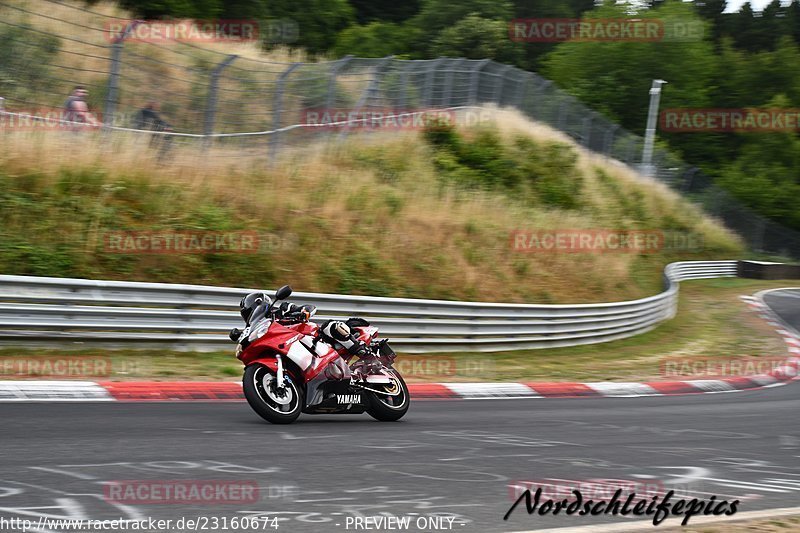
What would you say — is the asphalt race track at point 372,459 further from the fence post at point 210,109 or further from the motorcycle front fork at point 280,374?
the fence post at point 210,109

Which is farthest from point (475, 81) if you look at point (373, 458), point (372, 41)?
point (372, 41)

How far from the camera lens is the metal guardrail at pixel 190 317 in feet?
35.4

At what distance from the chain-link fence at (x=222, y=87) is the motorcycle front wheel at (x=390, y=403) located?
21.4 feet

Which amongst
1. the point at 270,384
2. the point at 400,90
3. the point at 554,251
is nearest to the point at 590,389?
the point at 270,384

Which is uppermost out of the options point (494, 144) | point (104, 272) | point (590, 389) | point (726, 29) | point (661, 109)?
point (726, 29)

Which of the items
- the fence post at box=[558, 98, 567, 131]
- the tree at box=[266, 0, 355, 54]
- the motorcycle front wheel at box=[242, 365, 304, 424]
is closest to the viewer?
the motorcycle front wheel at box=[242, 365, 304, 424]

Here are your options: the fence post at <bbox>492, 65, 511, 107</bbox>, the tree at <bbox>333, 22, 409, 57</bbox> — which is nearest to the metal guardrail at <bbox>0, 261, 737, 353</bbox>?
the fence post at <bbox>492, 65, 511, 107</bbox>

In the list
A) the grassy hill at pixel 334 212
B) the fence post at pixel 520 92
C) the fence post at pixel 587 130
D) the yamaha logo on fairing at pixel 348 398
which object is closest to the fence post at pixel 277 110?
the grassy hill at pixel 334 212

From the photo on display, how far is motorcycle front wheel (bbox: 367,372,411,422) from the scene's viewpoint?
28.0ft

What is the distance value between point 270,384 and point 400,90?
57.7 feet

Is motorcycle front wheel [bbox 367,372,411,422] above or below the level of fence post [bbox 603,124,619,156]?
below

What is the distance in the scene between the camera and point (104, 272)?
40.7 feet

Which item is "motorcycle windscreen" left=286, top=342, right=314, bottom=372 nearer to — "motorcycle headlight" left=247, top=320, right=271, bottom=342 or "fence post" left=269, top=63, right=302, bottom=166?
"motorcycle headlight" left=247, top=320, right=271, bottom=342

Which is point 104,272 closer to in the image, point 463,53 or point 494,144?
point 494,144
